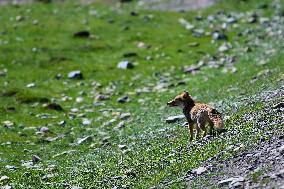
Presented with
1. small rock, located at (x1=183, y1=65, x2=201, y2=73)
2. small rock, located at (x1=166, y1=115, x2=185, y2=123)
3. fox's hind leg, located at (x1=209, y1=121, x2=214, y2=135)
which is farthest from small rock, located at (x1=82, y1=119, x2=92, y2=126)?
fox's hind leg, located at (x1=209, y1=121, x2=214, y2=135)

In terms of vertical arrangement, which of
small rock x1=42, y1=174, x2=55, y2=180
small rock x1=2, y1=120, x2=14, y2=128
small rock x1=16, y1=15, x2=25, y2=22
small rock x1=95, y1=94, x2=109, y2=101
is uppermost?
small rock x1=42, y1=174, x2=55, y2=180

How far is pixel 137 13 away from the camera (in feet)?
159

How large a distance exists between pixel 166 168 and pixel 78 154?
6.05m

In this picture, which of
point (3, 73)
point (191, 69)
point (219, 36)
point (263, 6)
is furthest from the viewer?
point (263, 6)

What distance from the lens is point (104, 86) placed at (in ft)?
116

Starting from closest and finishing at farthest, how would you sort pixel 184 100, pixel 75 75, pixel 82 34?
1. pixel 184 100
2. pixel 75 75
3. pixel 82 34

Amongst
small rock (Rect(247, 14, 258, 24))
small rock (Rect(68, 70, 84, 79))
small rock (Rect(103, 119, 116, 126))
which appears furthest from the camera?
small rock (Rect(247, 14, 258, 24))

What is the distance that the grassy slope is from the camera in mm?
20016

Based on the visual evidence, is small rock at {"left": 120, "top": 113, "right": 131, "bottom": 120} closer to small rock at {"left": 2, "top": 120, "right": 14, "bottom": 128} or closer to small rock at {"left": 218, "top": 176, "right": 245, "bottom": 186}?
small rock at {"left": 2, "top": 120, "right": 14, "bottom": 128}

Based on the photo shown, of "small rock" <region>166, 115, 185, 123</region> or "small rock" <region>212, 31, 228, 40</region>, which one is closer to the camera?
"small rock" <region>166, 115, 185, 123</region>

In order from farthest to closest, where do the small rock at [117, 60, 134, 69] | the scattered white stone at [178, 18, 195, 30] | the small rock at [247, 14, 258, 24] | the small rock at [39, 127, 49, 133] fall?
the scattered white stone at [178, 18, 195, 30]
the small rock at [247, 14, 258, 24]
the small rock at [117, 60, 134, 69]
the small rock at [39, 127, 49, 133]

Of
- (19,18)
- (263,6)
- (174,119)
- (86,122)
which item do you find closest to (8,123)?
(86,122)

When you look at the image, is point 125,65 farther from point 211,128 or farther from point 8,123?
point 211,128

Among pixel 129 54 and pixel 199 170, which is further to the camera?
pixel 129 54
